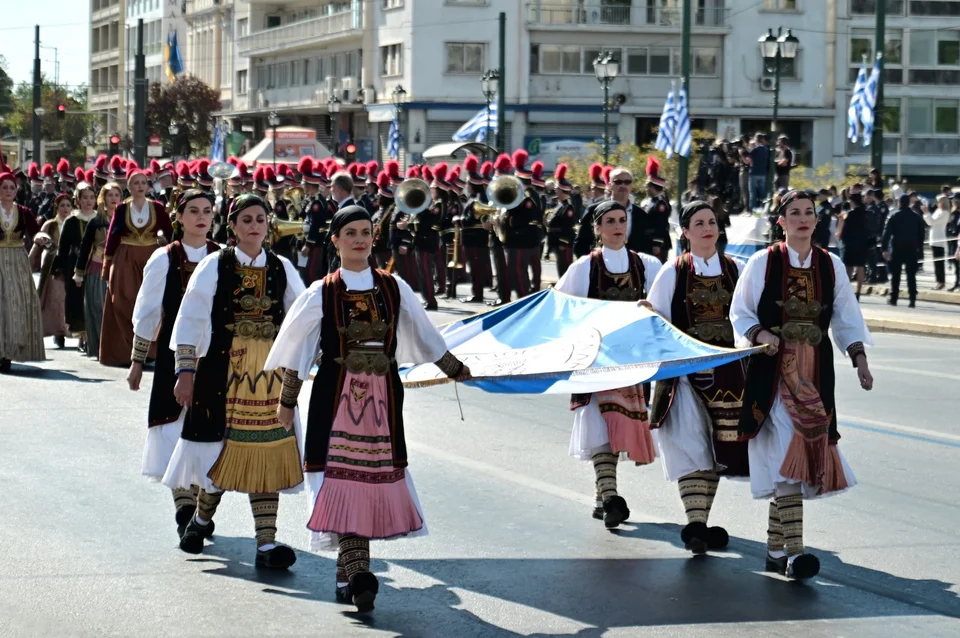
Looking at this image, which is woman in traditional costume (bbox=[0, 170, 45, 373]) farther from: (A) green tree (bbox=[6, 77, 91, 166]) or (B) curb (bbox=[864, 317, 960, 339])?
(A) green tree (bbox=[6, 77, 91, 166])

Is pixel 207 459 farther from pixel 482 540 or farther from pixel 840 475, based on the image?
pixel 840 475

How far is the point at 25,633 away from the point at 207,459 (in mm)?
1654

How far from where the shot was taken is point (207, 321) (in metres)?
7.87

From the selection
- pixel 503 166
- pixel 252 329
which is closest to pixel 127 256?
pixel 252 329

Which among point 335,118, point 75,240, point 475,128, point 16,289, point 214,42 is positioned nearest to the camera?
point 16,289

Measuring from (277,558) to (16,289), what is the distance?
8.96 m

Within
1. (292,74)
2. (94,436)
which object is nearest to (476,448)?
(94,436)

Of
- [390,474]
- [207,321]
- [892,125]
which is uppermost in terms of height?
[892,125]

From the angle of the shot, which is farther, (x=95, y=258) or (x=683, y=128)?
(x=683, y=128)

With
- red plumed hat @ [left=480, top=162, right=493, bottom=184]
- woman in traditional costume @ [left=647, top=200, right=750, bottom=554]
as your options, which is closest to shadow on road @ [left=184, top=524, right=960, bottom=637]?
woman in traditional costume @ [left=647, top=200, right=750, bottom=554]

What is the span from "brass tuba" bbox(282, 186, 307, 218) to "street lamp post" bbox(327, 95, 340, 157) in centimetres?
3493

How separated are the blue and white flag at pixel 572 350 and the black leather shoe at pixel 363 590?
1.36 m

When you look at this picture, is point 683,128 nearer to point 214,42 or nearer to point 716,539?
point 716,539

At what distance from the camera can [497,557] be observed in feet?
26.4
